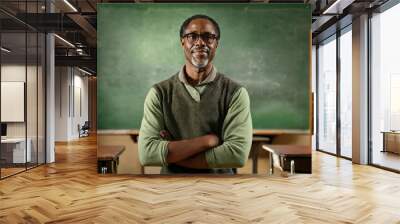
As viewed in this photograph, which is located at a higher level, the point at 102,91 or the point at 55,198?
the point at 102,91

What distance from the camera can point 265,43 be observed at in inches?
261

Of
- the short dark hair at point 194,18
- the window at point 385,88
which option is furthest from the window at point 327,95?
the short dark hair at point 194,18

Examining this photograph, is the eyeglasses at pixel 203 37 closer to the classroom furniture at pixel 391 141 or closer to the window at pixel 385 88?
the window at pixel 385 88

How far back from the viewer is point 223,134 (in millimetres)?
6305

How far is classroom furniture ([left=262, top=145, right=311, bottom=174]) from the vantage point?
21.5ft

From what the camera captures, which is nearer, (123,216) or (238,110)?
(123,216)

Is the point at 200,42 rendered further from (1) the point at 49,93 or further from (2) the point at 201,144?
(1) the point at 49,93

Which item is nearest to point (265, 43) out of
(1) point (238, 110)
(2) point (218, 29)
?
(2) point (218, 29)

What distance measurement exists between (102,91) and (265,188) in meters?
3.15

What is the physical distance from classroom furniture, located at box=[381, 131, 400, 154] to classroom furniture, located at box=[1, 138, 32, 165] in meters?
7.19

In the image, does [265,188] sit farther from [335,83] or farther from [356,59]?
[335,83]

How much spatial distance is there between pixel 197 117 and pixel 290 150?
173 cm

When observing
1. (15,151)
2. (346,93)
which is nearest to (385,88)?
(346,93)

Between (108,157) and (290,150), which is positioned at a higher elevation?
(290,150)
